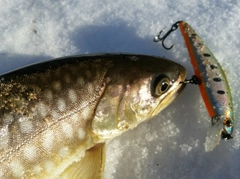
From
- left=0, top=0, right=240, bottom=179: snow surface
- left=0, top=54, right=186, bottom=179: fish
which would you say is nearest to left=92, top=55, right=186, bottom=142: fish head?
left=0, top=54, right=186, bottom=179: fish

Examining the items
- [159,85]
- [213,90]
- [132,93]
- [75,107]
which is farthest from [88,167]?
[213,90]

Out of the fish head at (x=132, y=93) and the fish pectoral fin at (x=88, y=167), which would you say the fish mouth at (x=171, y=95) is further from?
the fish pectoral fin at (x=88, y=167)

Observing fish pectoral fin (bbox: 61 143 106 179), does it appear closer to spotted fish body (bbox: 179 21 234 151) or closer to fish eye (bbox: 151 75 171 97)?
fish eye (bbox: 151 75 171 97)

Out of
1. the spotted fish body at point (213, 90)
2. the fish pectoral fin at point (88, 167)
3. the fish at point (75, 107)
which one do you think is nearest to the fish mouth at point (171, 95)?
the fish at point (75, 107)

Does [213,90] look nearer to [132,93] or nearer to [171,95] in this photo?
[171,95]

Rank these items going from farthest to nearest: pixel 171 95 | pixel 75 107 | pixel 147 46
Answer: pixel 147 46 < pixel 171 95 < pixel 75 107

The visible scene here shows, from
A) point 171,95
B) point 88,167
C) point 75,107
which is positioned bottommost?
point 88,167

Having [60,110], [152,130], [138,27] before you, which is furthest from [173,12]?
[60,110]
